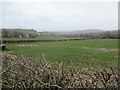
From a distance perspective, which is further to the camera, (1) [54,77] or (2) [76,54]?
(2) [76,54]

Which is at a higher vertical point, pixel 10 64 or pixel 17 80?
pixel 10 64

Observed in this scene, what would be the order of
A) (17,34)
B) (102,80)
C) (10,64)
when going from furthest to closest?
1. (17,34)
2. (10,64)
3. (102,80)

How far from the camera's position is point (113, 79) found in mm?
1163

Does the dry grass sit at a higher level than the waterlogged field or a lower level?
higher

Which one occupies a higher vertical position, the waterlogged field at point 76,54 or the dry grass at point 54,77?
the dry grass at point 54,77

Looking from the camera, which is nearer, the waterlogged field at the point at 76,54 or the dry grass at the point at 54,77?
the dry grass at the point at 54,77

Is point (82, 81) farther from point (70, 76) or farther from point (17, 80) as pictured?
point (17, 80)

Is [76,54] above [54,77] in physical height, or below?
below

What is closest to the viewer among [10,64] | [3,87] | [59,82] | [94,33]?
[59,82]

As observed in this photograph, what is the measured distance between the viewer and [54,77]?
1258 millimetres

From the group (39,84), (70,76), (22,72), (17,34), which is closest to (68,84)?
(70,76)

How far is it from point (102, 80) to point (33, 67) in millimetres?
712

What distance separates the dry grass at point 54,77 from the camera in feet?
3.82

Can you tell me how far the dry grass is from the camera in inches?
45.8
